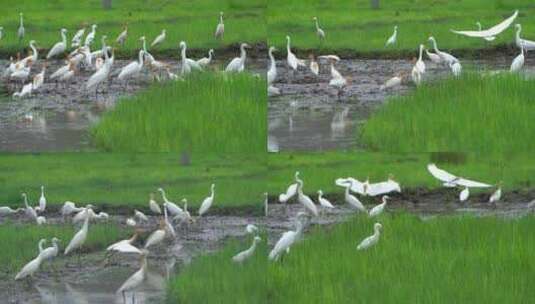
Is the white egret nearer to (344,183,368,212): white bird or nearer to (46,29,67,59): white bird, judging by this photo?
(46,29,67,59): white bird

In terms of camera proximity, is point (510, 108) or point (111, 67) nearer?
point (510, 108)

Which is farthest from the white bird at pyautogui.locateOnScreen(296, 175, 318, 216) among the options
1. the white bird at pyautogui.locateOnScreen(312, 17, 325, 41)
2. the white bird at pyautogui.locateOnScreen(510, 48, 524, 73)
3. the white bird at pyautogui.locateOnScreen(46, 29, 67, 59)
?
the white bird at pyautogui.locateOnScreen(46, 29, 67, 59)

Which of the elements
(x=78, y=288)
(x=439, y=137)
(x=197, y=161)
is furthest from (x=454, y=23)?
(x=78, y=288)

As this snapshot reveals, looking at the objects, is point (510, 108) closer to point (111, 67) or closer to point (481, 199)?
point (481, 199)

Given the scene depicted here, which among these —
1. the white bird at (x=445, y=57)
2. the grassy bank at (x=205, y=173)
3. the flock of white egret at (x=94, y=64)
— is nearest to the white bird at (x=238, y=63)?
the flock of white egret at (x=94, y=64)

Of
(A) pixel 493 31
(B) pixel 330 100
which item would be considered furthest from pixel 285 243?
(A) pixel 493 31

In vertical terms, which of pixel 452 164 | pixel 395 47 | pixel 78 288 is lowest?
pixel 78 288

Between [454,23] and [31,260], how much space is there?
9.19 feet

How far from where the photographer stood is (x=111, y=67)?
32.0 feet

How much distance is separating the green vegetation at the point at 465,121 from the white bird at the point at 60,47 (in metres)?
1.92

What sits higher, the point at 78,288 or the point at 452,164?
the point at 452,164

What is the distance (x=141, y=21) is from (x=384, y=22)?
4.65ft

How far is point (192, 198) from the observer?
9.22m

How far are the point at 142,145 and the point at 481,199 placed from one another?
6.15ft
